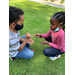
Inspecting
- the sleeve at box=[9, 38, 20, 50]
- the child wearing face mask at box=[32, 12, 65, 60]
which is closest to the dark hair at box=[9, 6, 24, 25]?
the sleeve at box=[9, 38, 20, 50]

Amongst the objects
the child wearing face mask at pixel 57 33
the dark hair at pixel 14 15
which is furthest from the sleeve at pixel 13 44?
the child wearing face mask at pixel 57 33

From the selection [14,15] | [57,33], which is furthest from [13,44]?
[57,33]

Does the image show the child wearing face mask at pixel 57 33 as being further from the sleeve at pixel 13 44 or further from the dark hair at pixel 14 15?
the sleeve at pixel 13 44

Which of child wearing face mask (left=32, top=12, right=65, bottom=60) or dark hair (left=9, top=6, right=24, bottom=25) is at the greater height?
dark hair (left=9, top=6, right=24, bottom=25)

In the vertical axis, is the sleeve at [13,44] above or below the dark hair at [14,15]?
below

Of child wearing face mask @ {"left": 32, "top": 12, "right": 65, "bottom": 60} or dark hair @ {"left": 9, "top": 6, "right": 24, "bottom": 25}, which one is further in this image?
child wearing face mask @ {"left": 32, "top": 12, "right": 65, "bottom": 60}

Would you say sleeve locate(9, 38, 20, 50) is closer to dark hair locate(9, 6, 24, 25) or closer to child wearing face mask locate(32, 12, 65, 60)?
dark hair locate(9, 6, 24, 25)

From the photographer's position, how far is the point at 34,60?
2.00 meters

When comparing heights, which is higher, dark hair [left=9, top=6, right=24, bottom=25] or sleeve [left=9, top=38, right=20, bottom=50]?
dark hair [left=9, top=6, right=24, bottom=25]

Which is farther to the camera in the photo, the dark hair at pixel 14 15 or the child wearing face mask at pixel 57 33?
the child wearing face mask at pixel 57 33

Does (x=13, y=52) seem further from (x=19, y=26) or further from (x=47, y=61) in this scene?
(x=47, y=61)

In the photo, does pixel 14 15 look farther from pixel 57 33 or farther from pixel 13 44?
pixel 57 33

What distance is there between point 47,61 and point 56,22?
3.68 feet
